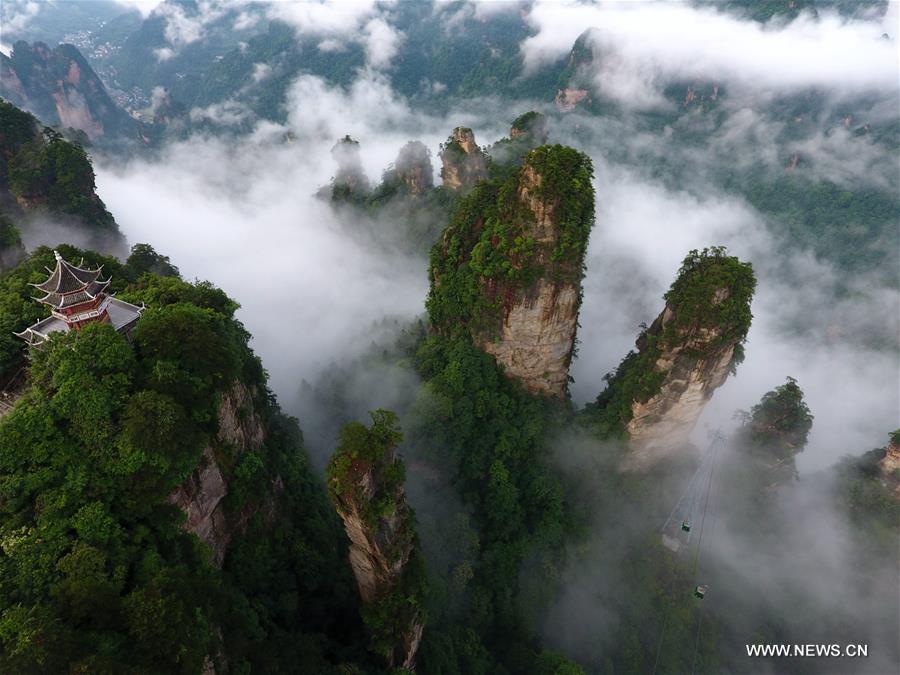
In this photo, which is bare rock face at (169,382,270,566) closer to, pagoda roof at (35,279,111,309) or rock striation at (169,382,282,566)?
rock striation at (169,382,282,566)

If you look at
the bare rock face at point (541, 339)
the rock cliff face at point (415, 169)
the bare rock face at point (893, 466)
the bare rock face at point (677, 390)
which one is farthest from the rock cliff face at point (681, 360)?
the rock cliff face at point (415, 169)

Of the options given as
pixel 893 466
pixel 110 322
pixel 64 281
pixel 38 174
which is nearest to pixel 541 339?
pixel 110 322

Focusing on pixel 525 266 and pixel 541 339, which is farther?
pixel 541 339

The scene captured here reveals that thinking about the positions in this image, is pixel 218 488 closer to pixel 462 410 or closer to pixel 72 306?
pixel 72 306

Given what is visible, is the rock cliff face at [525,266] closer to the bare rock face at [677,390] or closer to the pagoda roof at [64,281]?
the bare rock face at [677,390]

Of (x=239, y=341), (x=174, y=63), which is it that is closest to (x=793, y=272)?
(x=239, y=341)

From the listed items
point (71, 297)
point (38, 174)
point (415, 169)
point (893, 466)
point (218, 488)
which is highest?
point (415, 169)
